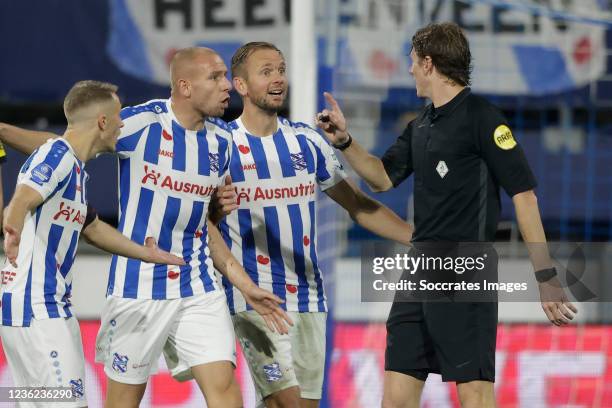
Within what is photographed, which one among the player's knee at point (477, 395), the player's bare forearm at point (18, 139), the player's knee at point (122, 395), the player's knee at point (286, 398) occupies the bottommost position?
the player's knee at point (286, 398)

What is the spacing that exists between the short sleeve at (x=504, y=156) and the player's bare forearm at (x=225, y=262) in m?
1.10

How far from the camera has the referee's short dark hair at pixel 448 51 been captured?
4883 millimetres

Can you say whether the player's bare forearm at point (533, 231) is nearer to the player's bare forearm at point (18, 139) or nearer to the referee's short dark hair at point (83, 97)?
the referee's short dark hair at point (83, 97)

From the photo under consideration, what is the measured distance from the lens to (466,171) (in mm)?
4793

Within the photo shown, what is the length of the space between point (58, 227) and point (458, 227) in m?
1.59

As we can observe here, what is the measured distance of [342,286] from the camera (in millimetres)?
7445

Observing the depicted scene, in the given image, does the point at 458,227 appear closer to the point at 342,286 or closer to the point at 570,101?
the point at 342,286

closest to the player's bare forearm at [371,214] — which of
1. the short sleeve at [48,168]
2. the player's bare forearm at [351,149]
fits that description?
the player's bare forearm at [351,149]

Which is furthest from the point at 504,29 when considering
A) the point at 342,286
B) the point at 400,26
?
the point at 342,286

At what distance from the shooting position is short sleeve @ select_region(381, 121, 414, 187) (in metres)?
5.20

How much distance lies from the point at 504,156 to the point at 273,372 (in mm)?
1477

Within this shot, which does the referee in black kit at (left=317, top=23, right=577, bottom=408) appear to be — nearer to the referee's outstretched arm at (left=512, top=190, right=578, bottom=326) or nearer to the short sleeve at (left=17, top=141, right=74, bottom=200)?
the referee's outstretched arm at (left=512, top=190, right=578, bottom=326)

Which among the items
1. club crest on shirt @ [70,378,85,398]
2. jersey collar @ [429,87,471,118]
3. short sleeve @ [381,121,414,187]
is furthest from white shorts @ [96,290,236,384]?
jersey collar @ [429,87,471,118]

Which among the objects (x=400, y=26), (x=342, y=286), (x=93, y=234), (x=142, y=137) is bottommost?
(x=342, y=286)
